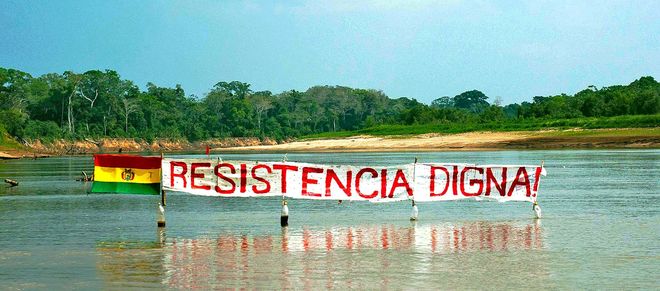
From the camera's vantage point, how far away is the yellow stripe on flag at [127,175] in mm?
22344

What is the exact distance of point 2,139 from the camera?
109438mm

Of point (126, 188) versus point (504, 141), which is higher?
point (504, 141)

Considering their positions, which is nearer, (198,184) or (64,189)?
(198,184)

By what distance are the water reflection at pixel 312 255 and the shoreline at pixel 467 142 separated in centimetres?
7033

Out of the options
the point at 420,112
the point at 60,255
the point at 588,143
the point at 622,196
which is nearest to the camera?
the point at 60,255

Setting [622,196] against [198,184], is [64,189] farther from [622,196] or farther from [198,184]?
[622,196]

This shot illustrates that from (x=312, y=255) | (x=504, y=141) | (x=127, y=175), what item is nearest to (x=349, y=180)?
(x=127, y=175)

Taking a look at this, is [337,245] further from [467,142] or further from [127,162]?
[467,142]

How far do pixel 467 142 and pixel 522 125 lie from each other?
1289 centimetres

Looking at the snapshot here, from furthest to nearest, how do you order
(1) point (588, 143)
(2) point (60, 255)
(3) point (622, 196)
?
(1) point (588, 143), (3) point (622, 196), (2) point (60, 255)

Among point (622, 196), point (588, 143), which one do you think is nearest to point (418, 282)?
point (622, 196)

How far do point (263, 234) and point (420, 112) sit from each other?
415 ft

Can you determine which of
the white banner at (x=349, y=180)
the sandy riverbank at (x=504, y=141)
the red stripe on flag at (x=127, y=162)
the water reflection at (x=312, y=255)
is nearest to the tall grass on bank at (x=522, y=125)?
the sandy riverbank at (x=504, y=141)

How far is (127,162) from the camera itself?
22.4 m
